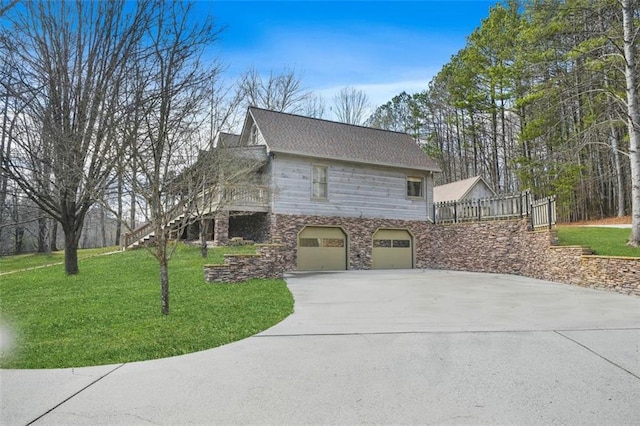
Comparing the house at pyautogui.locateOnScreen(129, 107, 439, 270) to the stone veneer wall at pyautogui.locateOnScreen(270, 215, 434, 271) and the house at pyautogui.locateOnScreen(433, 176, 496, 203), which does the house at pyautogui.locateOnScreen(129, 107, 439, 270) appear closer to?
the stone veneer wall at pyautogui.locateOnScreen(270, 215, 434, 271)

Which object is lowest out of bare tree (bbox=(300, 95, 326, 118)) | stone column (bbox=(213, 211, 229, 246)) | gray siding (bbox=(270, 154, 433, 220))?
stone column (bbox=(213, 211, 229, 246))

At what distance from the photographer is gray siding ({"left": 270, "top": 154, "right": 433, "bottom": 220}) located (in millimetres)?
15219

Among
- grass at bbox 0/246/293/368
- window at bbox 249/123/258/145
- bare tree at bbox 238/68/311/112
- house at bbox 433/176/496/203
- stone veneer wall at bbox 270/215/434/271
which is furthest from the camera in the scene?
bare tree at bbox 238/68/311/112

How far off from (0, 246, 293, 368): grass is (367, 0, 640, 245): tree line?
38.0 feet

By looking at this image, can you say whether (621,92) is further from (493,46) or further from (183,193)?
(183,193)

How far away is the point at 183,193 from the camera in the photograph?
7.51 m

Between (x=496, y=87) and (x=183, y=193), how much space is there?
77.2 feet

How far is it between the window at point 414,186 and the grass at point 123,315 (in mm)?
9608

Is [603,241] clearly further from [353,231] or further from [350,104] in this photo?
[350,104]

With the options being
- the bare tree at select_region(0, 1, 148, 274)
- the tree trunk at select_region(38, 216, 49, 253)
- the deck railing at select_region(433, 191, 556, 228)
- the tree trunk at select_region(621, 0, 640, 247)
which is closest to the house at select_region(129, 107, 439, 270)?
the deck railing at select_region(433, 191, 556, 228)

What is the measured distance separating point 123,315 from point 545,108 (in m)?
16.9

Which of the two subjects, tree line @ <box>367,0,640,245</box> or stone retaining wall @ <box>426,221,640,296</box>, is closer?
stone retaining wall @ <box>426,221,640,296</box>

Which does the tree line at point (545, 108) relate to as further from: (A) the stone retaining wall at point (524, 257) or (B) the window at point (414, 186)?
(B) the window at point (414, 186)

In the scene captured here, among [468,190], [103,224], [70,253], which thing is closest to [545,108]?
[468,190]
